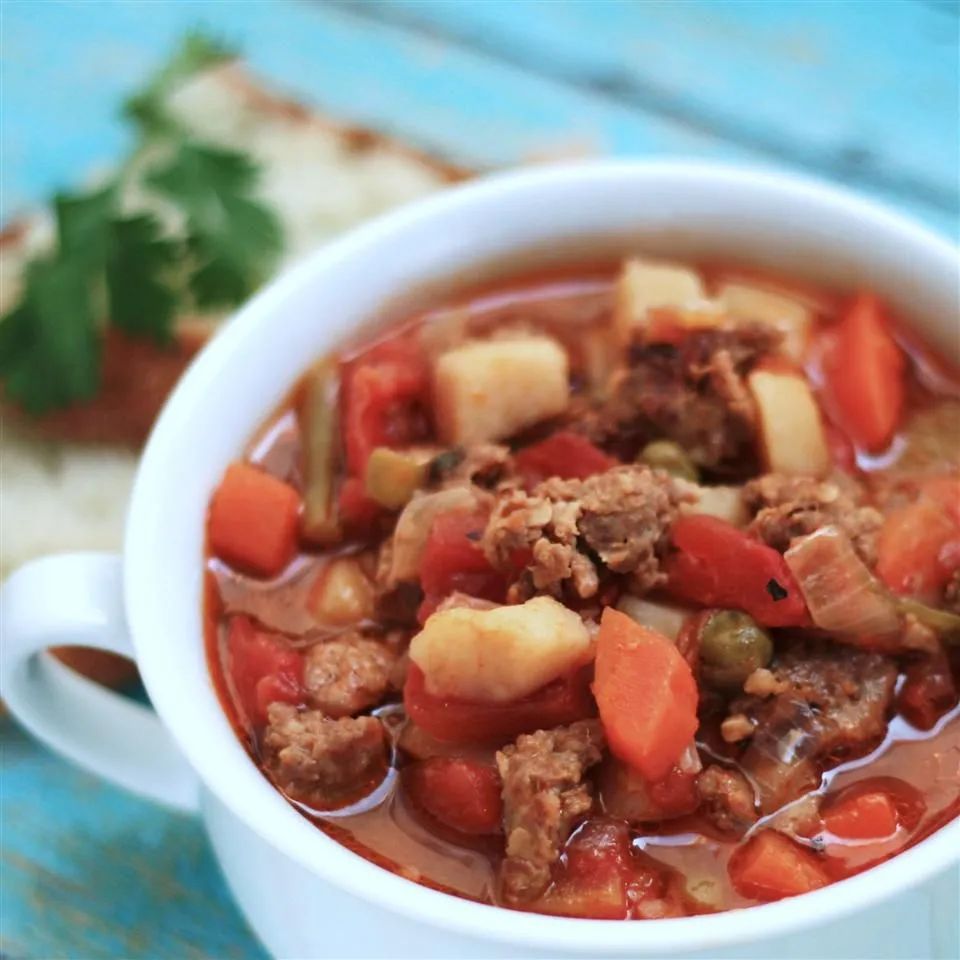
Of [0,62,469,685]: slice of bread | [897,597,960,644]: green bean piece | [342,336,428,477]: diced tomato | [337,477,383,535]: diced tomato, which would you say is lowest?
[0,62,469,685]: slice of bread

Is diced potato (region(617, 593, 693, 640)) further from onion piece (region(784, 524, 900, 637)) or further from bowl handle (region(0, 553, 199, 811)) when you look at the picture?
bowl handle (region(0, 553, 199, 811))

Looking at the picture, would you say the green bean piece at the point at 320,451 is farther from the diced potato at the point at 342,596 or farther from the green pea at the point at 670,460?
the green pea at the point at 670,460

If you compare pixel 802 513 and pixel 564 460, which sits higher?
pixel 802 513

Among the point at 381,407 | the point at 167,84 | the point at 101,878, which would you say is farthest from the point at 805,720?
the point at 167,84

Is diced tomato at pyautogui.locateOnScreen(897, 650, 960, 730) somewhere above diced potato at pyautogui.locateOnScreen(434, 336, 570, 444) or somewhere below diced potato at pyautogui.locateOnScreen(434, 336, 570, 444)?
below

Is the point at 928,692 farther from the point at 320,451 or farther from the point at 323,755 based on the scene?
the point at 320,451

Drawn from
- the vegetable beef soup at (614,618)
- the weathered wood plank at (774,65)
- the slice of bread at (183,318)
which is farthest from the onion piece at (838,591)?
the weathered wood plank at (774,65)

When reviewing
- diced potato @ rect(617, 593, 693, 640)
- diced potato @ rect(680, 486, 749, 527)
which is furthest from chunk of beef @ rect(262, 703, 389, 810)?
diced potato @ rect(680, 486, 749, 527)

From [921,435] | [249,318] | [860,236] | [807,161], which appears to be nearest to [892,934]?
[921,435]
